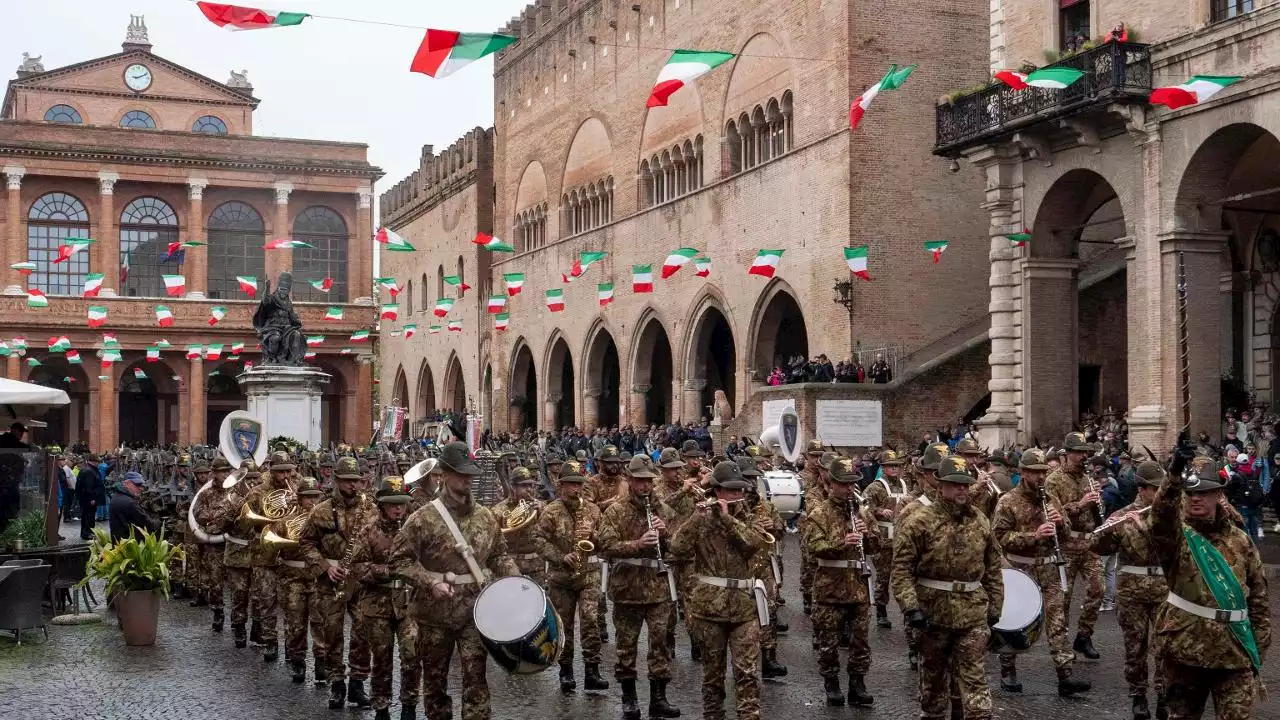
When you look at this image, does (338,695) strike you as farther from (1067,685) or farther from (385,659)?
(1067,685)

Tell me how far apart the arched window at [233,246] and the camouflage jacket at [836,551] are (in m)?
57.7

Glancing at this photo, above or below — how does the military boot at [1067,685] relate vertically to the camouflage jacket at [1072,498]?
below

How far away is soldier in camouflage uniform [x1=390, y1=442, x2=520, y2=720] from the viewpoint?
9047mm

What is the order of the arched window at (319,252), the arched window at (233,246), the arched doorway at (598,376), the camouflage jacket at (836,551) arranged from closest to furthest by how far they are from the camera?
the camouflage jacket at (836,551) → the arched doorway at (598,376) → the arched window at (233,246) → the arched window at (319,252)

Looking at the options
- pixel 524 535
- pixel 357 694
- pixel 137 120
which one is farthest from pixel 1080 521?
pixel 137 120

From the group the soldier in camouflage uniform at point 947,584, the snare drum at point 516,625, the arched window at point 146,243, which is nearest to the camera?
the snare drum at point 516,625

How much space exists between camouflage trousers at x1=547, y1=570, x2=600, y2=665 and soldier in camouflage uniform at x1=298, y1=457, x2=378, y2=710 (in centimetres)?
163

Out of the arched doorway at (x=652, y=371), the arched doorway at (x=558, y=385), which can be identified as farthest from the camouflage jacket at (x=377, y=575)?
the arched doorway at (x=558, y=385)

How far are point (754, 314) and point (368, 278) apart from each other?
35080mm

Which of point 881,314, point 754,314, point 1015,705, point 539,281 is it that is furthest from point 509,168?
point 1015,705

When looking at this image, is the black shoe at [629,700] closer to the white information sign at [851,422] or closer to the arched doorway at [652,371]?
the white information sign at [851,422]

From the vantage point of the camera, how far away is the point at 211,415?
6769 centimetres

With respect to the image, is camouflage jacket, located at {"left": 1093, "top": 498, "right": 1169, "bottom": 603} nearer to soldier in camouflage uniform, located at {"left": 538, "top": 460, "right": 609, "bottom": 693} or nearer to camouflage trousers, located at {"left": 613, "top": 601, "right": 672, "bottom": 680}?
camouflage trousers, located at {"left": 613, "top": 601, "right": 672, "bottom": 680}

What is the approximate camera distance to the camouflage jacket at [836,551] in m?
11.2
